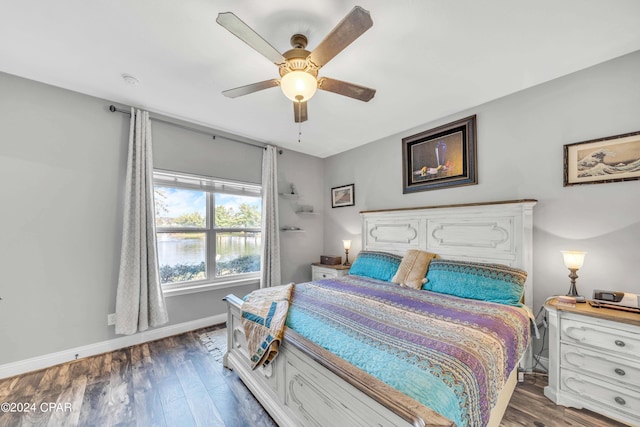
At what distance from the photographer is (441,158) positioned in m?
2.94

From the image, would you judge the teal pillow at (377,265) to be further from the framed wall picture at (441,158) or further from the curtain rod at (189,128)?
the curtain rod at (189,128)

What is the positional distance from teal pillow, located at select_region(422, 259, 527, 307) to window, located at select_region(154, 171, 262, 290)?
2504 millimetres

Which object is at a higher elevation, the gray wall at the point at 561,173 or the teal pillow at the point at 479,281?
the gray wall at the point at 561,173

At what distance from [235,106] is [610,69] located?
10.9 feet

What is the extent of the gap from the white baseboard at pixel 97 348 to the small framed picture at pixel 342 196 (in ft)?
8.22

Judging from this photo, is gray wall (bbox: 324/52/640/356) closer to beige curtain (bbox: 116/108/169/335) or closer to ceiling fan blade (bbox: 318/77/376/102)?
ceiling fan blade (bbox: 318/77/376/102)

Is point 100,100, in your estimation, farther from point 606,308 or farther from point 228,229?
point 606,308

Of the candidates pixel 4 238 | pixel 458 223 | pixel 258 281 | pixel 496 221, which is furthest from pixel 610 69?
pixel 4 238

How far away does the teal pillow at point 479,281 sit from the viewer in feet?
6.72

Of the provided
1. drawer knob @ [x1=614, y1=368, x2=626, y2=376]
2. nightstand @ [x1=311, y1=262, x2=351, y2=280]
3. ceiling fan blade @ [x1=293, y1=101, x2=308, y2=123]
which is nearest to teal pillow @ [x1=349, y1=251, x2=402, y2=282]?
nightstand @ [x1=311, y1=262, x2=351, y2=280]

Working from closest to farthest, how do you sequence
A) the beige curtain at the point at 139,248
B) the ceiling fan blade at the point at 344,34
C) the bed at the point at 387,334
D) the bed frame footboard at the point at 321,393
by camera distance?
the bed frame footboard at the point at 321,393, the bed at the point at 387,334, the ceiling fan blade at the point at 344,34, the beige curtain at the point at 139,248

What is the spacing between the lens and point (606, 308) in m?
1.74

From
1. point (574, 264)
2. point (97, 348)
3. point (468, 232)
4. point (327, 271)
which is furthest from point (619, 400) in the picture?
point (97, 348)

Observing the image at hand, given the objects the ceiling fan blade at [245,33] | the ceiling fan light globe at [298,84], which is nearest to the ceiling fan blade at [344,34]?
the ceiling fan light globe at [298,84]
